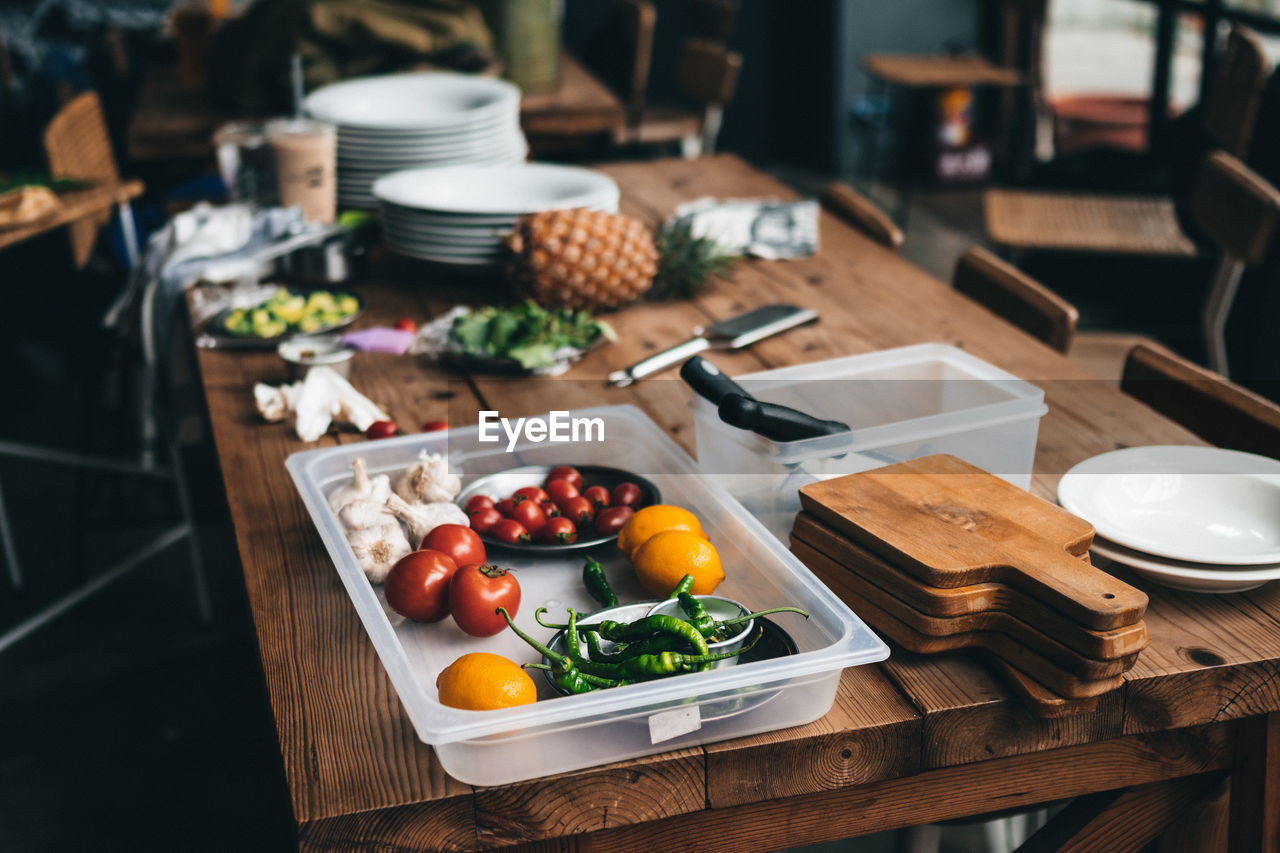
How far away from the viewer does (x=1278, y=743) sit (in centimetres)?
102

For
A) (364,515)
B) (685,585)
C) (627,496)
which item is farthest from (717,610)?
(364,515)

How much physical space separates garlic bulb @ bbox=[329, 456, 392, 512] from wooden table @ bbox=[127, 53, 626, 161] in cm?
221

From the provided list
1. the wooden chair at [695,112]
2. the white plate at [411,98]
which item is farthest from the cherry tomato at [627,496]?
the wooden chair at [695,112]

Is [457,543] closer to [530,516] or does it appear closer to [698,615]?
[530,516]

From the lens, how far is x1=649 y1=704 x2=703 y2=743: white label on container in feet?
2.76

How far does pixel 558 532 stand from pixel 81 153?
210 centimetres

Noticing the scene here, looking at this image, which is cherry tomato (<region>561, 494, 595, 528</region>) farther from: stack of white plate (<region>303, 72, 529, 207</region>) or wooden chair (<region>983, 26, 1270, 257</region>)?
wooden chair (<region>983, 26, 1270, 257</region>)

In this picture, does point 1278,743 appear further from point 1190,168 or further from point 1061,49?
point 1061,49

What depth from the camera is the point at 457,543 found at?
104 centimetres

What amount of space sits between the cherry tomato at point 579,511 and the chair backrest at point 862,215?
3.92 ft

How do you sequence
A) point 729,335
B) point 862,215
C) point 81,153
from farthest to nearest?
point 81,153 → point 862,215 → point 729,335

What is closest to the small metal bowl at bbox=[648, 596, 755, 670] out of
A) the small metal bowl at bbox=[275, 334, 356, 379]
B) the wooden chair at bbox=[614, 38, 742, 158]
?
the small metal bowl at bbox=[275, 334, 356, 379]

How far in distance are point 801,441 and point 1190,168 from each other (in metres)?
3.15

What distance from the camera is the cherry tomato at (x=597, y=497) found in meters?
1.16
